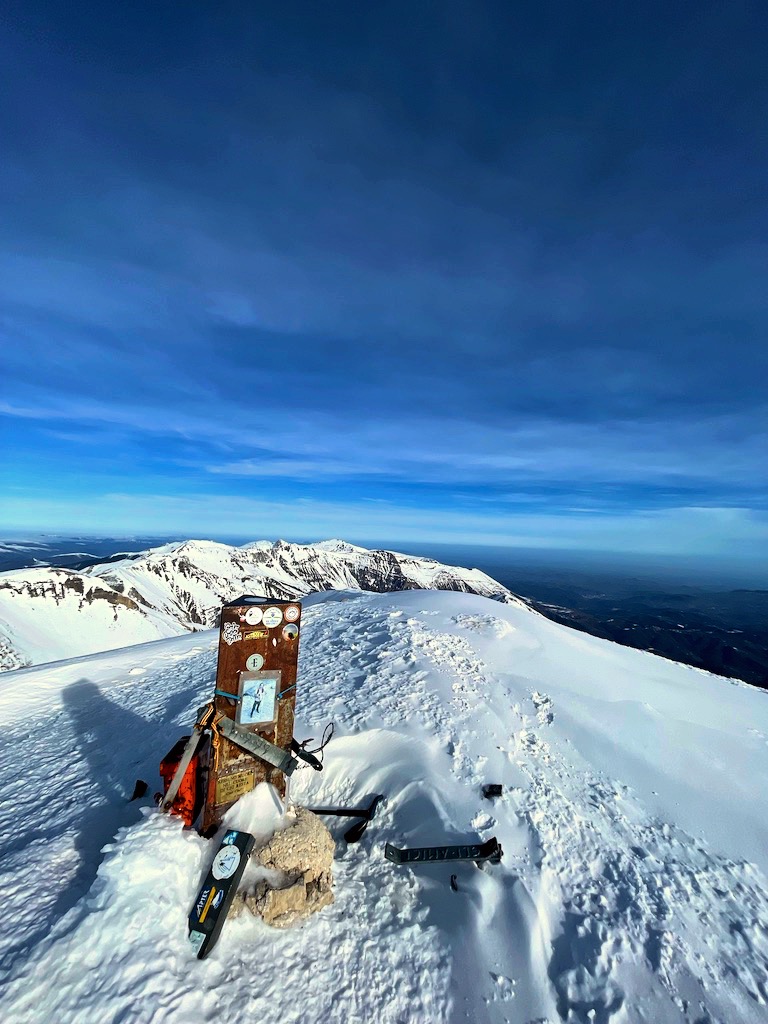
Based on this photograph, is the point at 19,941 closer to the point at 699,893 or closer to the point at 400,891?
the point at 400,891

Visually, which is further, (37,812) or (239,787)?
(37,812)

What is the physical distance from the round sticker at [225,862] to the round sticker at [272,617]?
3.11 m

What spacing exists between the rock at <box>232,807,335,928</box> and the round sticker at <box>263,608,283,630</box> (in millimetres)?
3088

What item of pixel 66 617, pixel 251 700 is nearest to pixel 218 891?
pixel 251 700

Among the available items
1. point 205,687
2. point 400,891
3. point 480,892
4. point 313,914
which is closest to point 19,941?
point 313,914

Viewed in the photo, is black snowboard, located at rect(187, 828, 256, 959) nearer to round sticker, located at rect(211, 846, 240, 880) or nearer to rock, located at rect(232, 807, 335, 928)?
round sticker, located at rect(211, 846, 240, 880)

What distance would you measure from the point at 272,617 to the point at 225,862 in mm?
3398

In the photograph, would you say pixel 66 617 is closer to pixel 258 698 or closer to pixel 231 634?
pixel 258 698

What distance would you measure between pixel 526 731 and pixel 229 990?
8.06 m

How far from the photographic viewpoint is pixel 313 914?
607cm

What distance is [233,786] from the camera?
23.2 ft

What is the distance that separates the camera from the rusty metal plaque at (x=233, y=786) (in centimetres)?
692

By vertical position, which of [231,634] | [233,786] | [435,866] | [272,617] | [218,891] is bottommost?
[435,866]

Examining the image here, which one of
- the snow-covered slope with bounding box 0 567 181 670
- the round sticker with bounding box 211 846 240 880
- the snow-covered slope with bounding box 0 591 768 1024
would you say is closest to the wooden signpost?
the snow-covered slope with bounding box 0 591 768 1024
